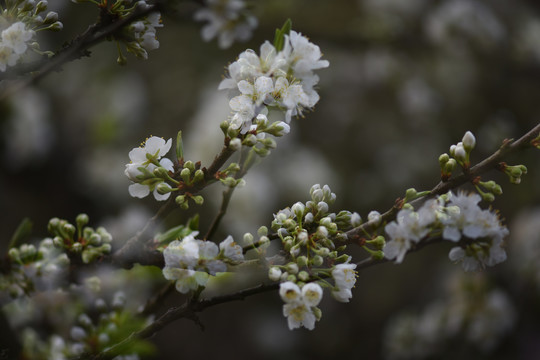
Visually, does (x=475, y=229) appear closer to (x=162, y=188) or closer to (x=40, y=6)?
(x=162, y=188)

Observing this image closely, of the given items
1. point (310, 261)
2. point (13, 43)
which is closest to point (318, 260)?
point (310, 261)

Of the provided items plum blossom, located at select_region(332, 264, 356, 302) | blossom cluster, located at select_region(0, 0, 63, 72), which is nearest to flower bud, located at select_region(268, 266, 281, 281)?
plum blossom, located at select_region(332, 264, 356, 302)

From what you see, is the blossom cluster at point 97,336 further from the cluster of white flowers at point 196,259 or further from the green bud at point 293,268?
the green bud at point 293,268

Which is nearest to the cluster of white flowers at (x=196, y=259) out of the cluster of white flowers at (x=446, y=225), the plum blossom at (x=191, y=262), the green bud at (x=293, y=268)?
the plum blossom at (x=191, y=262)

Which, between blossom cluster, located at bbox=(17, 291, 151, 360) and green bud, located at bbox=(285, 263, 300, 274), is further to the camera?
blossom cluster, located at bbox=(17, 291, 151, 360)

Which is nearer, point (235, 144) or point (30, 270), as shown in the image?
point (235, 144)

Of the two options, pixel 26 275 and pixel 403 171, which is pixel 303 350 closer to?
pixel 403 171

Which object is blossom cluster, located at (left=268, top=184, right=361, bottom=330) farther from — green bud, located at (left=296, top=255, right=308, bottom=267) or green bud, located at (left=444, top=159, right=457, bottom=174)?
green bud, located at (left=444, top=159, right=457, bottom=174)
